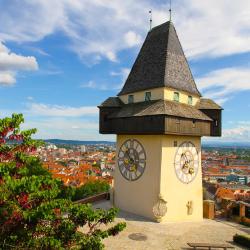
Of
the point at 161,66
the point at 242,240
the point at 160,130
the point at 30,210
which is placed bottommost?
the point at 242,240

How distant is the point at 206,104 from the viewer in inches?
756

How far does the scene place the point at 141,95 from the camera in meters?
18.5

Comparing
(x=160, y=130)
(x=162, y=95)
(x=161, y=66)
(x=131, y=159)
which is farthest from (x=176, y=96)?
(x=131, y=159)

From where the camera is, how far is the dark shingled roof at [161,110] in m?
16.2

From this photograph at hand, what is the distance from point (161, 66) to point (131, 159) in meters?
5.75

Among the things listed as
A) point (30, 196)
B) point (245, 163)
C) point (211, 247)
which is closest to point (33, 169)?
point (211, 247)

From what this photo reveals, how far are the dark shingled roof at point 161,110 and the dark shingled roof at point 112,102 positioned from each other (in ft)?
2.24

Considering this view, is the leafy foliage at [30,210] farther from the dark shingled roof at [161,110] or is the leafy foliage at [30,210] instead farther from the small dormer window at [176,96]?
the small dormer window at [176,96]

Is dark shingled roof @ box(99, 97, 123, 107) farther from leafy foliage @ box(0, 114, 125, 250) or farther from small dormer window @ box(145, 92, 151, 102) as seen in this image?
leafy foliage @ box(0, 114, 125, 250)

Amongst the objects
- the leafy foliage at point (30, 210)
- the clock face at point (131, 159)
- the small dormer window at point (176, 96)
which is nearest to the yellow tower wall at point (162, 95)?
the small dormer window at point (176, 96)

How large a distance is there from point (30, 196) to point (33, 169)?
20.5m

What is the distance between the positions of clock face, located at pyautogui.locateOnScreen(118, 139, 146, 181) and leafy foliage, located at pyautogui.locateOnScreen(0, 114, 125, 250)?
34.6 ft

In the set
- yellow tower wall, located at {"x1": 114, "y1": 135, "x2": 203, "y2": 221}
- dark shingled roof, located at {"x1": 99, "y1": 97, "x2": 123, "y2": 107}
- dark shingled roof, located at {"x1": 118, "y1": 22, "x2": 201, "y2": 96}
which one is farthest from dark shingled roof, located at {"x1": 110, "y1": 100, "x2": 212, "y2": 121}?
yellow tower wall, located at {"x1": 114, "y1": 135, "x2": 203, "y2": 221}

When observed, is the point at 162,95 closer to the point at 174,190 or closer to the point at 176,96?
the point at 176,96
